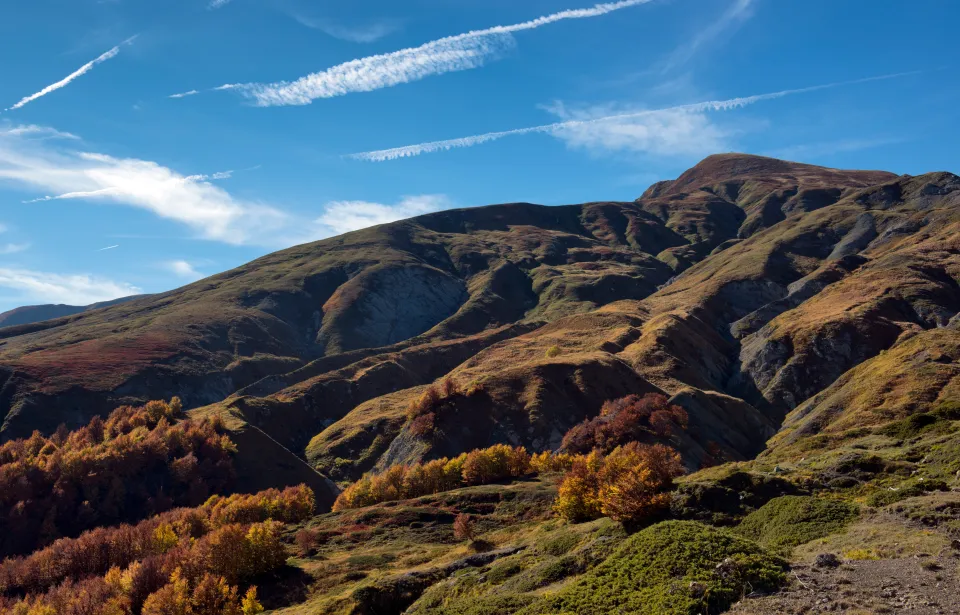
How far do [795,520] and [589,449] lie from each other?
57236 millimetres

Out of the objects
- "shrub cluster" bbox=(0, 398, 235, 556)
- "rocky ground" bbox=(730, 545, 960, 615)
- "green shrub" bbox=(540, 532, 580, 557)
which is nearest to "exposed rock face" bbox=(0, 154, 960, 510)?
A: "shrub cluster" bbox=(0, 398, 235, 556)

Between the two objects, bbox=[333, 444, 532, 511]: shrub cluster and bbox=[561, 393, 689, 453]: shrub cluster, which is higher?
bbox=[561, 393, 689, 453]: shrub cluster

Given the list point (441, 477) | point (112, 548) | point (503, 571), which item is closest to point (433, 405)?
point (441, 477)

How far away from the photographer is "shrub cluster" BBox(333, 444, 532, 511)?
258 ft

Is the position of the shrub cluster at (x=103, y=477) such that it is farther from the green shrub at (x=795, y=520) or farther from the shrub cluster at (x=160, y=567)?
the green shrub at (x=795, y=520)

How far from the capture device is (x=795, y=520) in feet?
103

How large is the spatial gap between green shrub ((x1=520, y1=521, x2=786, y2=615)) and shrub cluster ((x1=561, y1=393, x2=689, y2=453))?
189 ft

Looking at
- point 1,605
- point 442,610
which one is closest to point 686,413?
point 442,610

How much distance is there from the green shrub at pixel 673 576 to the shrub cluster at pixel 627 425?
5760 cm

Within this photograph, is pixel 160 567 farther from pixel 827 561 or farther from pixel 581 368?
pixel 581 368

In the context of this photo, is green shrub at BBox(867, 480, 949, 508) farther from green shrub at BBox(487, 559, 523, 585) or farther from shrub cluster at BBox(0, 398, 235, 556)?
shrub cluster at BBox(0, 398, 235, 556)

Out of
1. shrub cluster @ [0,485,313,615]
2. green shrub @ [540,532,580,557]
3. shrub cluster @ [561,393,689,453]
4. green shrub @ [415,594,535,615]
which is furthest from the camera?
shrub cluster @ [561,393,689,453]

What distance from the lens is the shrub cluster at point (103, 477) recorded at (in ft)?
282

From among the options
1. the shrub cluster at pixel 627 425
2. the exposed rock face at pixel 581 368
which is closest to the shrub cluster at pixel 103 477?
the exposed rock face at pixel 581 368
